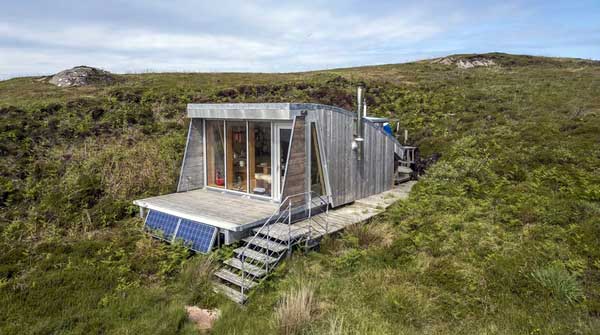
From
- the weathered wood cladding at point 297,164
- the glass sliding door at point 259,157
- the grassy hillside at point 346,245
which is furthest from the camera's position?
the glass sliding door at point 259,157

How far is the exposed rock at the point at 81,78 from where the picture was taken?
23.3m

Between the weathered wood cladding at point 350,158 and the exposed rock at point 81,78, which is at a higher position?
the exposed rock at point 81,78

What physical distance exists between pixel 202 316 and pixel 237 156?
465cm

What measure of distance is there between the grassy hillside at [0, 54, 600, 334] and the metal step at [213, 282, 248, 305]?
16cm

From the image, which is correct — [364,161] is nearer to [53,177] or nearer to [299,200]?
[299,200]

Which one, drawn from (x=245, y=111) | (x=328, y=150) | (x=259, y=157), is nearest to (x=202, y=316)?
(x=259, y=157)

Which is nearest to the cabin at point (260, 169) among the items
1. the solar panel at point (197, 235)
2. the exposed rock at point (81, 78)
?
the solar panel at point (197, 235)

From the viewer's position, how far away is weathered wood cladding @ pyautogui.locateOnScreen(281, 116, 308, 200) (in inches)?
300

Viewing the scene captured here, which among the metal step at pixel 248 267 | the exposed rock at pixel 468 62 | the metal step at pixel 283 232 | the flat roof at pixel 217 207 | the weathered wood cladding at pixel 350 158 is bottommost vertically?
the metal step at pixel 248 267

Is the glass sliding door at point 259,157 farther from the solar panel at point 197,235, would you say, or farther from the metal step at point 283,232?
the solar panel at point 197,235

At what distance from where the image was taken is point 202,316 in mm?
5109

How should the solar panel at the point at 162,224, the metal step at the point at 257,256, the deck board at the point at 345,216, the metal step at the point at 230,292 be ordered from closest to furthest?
the metal step at the point at 230,292
the metal step at the point at 257,256
the deck board at the point at 345,216
the solar panel at the point at 162,224

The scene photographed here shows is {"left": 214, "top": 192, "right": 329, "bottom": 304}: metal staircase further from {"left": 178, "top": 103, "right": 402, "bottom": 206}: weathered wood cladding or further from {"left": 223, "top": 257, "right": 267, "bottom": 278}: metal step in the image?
{"left": 178, "top": 103, "right": 402, "bottom": 206}: weathered wood cladding

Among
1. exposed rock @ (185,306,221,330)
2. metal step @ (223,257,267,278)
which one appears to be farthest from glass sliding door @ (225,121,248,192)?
exposed rock @ (185,306,221,330)
